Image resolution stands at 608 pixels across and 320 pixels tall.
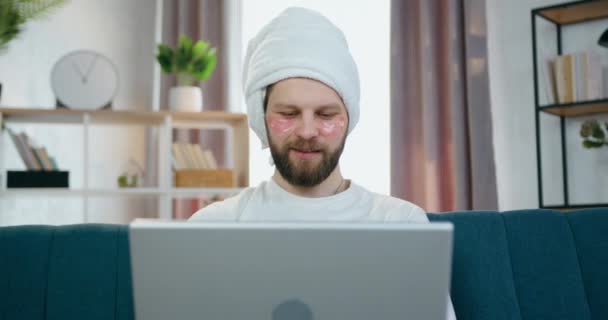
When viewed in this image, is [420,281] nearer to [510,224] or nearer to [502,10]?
[510,224]

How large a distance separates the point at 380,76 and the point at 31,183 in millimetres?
1931

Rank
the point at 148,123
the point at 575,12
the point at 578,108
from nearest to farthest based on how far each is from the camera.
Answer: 1. the point at 578,108
2. the point at 575,12
3. the point at 148,123

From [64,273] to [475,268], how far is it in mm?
846

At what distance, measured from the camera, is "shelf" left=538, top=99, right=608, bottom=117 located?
9.62ft

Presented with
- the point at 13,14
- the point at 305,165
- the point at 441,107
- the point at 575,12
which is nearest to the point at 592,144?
the point at 575,12

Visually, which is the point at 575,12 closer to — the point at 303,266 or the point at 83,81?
the point at 83,81

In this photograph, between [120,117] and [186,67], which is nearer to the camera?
[120,117]

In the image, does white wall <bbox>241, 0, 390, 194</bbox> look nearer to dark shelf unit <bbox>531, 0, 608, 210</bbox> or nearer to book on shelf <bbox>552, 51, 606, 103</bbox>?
dark shelf unit <bbox>531, 0, 608, 210</bbox>

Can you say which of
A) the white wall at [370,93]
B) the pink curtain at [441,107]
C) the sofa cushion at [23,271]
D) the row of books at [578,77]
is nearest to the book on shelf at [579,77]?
the row of books at [578,77]

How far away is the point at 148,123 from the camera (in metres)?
3.84

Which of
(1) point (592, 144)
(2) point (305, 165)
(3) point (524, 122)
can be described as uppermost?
(3) point (524, 122)

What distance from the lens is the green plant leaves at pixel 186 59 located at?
Result: 12.4 feet

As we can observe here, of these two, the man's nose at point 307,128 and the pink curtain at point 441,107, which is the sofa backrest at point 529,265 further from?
the pink curtain at point 441,107

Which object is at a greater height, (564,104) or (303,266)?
A: (564,104)
